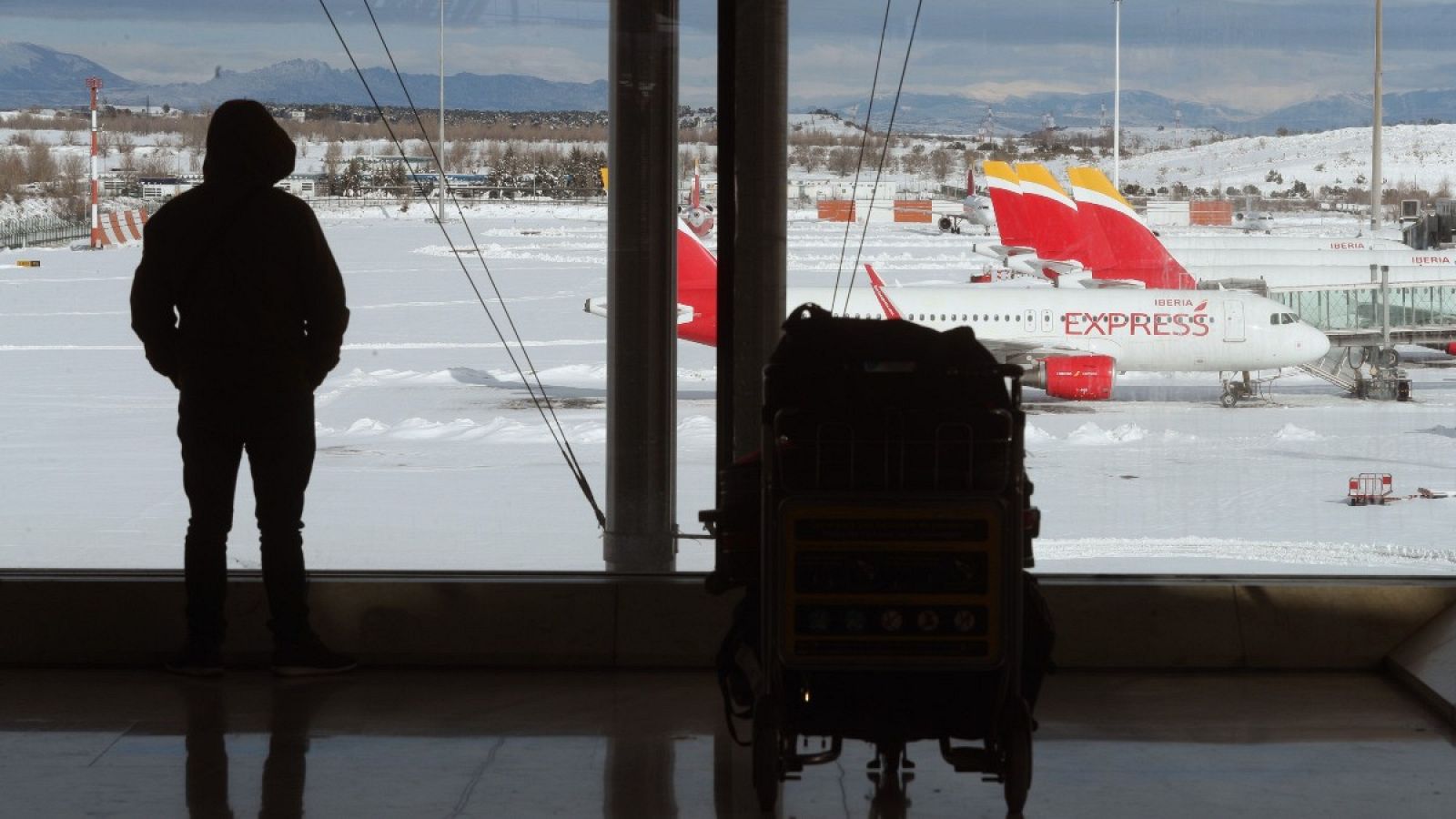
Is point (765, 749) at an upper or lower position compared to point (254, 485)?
lower

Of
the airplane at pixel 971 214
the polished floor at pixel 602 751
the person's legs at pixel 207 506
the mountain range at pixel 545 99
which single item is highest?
the mountain range at pixel 545 99

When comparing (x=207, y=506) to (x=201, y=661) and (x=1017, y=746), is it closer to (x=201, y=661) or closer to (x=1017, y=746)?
(x=201, y=661)

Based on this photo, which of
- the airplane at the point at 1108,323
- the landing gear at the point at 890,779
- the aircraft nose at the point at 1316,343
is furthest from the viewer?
the aircraft nose at the point at 1316,343

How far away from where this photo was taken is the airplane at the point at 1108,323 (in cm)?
538

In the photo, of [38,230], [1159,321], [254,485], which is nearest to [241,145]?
[254,485]

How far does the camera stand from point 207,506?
455 cm

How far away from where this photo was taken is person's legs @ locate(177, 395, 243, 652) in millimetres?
4512

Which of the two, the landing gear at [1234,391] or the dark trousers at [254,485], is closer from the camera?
the dark trousers at [254,485]

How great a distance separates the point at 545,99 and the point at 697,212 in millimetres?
703

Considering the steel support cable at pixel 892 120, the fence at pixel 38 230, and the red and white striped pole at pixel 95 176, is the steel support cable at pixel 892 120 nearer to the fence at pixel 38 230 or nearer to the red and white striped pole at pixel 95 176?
the red and white striped pole at pixel 95 176

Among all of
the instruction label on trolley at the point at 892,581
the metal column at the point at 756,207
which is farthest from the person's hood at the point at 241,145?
the instruction label on trolley at the point at 892,581

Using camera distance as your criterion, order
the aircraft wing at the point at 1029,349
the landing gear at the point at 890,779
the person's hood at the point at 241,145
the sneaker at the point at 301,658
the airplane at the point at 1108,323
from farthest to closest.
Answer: the aircraft wing at the point at 1029,349, the airplane at the point at 1108,323, the sneaker at the point at 301,658, the person's hood at the point at 241,145, the landing gear at the point at 890,779

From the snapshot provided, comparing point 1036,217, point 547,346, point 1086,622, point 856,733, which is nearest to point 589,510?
point 547,346

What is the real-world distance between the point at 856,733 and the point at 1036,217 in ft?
14.7
